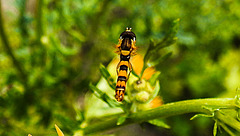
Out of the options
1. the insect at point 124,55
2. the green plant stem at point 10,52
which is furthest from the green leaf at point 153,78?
the green plant stem at point 10,52

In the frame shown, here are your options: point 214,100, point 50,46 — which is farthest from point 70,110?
point 214,100

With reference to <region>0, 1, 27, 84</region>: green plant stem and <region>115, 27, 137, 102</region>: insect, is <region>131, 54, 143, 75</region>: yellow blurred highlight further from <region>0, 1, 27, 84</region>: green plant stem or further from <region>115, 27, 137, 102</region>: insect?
<region>0, 1, 27, 84</region>: green plant stem

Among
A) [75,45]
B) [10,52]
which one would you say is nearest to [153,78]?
[10,52]

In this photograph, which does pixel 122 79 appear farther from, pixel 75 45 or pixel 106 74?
pixel 75 45

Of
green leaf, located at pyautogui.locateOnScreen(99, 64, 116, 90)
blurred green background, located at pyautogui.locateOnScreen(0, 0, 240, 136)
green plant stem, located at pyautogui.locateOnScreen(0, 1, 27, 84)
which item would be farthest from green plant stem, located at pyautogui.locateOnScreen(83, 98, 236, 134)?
green plant stem, located at pyautogui.locateOnScreen(0, 1, 27, 84)

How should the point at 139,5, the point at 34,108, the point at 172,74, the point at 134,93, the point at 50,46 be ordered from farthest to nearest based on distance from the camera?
1. the point at 172,74
2. the point at 139,5
3. the point at 34,108
4. the point at 50,46
5. the point at 134,93

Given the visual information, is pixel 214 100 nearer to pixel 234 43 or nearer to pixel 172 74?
pixel 172 74

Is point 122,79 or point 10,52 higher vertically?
point 10,52

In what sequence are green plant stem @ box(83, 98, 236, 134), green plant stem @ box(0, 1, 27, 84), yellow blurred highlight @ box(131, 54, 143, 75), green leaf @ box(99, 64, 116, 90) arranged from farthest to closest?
green plant stem @ box(0, 1, 27, 84) → yellow blurred highlight @ box(131, 54, 143, 75) → green leaf @ box(99, 64, 116, 90) → green plant stem @ box(83, 98, 236, 134)
